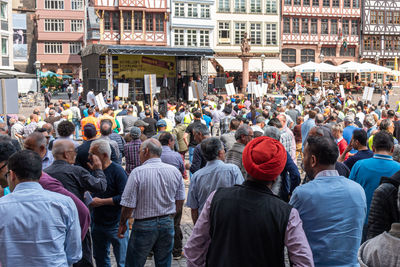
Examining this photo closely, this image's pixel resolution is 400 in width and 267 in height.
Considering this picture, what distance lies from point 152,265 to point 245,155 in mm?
4142

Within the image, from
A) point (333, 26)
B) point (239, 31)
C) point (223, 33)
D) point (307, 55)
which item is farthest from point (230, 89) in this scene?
point (333, 26)

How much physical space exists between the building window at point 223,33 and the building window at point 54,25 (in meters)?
20.2

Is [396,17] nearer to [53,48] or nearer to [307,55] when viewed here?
[307,55]

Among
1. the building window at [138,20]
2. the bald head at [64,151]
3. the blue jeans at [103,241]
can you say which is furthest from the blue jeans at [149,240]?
the building window at [138,20]

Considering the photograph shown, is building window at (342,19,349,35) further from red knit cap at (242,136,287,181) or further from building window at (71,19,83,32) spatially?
red knit cap at (242,136,287,181)

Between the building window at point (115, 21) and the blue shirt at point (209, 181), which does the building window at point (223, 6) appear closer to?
the building window at point (115, 21)

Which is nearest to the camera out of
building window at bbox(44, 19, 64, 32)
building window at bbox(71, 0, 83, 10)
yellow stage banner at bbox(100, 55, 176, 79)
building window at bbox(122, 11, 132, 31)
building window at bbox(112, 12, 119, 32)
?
yellow stage banner at bbox(100, 55, 176, 79)

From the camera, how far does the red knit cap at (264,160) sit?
303 cm

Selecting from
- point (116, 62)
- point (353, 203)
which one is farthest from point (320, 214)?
point (116, 62)

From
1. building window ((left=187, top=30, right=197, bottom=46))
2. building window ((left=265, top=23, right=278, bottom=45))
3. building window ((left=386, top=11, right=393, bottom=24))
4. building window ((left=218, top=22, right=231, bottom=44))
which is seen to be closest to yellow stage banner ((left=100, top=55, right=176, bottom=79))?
building window ((left=187, top=30, right=197, bottom=46))

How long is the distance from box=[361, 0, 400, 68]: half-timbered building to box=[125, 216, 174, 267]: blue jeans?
56.3 meters

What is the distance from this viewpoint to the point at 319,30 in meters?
56.2

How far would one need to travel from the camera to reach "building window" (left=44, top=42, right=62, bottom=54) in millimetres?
60406

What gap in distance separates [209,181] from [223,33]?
1873 inches
